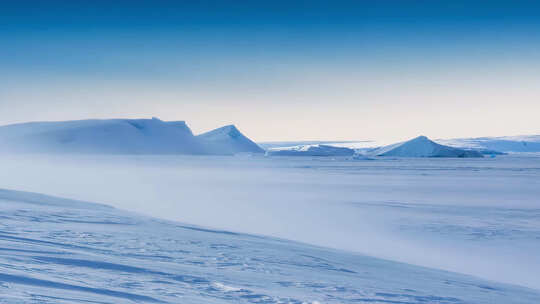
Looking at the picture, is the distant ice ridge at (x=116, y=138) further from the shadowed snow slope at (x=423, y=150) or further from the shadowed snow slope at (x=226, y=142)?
the shadowed snow slope at (x=423, y=150)

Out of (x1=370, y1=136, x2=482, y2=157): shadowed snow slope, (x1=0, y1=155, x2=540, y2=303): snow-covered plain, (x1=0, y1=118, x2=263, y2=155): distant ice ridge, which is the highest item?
(x1=0, y1=118, x2=263, y2=155): distant ice ridge

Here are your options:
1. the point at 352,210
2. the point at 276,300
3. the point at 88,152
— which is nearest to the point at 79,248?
the point at 276,300

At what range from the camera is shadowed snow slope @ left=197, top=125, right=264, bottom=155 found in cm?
8869

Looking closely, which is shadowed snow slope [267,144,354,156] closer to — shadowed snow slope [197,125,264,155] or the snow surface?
shadowed snow slope [197,125,264,155]

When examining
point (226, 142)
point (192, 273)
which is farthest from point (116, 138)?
point (192, 273)

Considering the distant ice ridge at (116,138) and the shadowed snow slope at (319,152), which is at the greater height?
the distant ice ridge at (116,138)

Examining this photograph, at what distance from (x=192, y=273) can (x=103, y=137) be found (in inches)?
3392

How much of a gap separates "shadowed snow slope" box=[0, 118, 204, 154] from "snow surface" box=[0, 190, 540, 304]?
7834 cm

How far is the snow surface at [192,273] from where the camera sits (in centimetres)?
244

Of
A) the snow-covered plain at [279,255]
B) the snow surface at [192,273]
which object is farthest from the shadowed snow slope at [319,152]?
the snow surface at [192,273]

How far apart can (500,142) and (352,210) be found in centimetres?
9570

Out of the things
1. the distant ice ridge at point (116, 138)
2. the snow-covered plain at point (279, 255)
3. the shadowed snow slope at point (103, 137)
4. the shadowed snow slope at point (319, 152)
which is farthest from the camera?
the distant ice ridge at point (116, 138)

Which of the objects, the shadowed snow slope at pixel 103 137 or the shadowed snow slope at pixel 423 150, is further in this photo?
the shadowed snow slope at pixel 103 137

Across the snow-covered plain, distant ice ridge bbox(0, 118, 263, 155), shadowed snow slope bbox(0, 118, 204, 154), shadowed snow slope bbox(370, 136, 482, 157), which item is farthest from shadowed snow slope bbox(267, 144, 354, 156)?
the snow-covered plain
